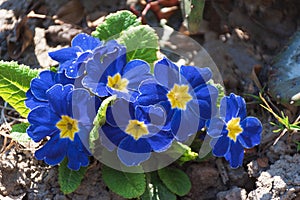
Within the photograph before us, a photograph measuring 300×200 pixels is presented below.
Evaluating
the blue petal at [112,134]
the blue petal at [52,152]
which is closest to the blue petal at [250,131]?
the blue petal at [112,134]

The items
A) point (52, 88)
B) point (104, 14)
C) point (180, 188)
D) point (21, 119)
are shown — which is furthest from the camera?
point (104, 14)

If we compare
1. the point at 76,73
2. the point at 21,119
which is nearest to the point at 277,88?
the point at 76,73

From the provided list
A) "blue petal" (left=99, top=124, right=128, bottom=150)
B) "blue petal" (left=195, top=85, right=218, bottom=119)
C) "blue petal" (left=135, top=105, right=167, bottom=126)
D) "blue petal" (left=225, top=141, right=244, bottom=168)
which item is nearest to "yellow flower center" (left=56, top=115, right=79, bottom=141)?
"blue petal" (left=99, top=124, right=128, bottom=150)

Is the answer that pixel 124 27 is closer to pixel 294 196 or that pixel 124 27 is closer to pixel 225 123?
pixel 225 123

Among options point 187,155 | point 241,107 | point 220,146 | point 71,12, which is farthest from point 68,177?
point 71,12

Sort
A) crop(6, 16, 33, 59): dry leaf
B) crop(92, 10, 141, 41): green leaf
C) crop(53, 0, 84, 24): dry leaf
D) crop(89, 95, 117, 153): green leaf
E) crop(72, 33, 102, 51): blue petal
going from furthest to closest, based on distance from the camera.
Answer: crop(53, 0, 84, 24): dry leaf, crop(6, 16, 33, 59): dry leaf, crop(92, 10, 141, 41): green leaf, crop(72, 33, 102, 51): blue petal, crop(89, 95, 117, 153): green leaf

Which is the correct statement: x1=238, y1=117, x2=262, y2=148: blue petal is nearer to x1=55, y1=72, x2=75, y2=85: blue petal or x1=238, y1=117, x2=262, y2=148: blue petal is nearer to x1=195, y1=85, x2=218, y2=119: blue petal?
x1=195, y1=85, x2=218, y2=119: blue petal

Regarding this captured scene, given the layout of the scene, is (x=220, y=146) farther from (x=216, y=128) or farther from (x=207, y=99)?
(x=207, y=99)
